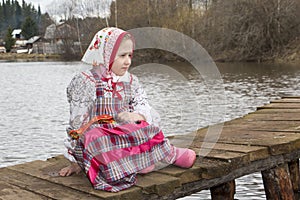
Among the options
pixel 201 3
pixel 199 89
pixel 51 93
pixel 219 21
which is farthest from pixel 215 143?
pixel 201 3

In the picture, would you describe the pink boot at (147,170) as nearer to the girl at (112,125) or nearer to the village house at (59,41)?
the girl at (112,125)

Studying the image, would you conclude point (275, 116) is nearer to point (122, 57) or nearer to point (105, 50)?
point (122, 57)

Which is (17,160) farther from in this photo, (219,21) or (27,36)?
(27,36)

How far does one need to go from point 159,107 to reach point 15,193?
36.8 feet

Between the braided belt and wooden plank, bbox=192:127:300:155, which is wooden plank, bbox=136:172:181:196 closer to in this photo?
the braided belt

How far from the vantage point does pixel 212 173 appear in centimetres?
452

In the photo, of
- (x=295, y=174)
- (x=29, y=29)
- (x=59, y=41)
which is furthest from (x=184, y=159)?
(x=29, y=29)

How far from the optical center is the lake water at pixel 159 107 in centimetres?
955

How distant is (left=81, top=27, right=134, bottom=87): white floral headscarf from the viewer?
4.22 metres

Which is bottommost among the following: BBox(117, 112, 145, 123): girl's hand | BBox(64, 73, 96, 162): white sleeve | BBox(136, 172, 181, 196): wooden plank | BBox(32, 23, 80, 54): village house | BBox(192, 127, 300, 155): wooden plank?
BBox(32, 23, 80, 54): village house

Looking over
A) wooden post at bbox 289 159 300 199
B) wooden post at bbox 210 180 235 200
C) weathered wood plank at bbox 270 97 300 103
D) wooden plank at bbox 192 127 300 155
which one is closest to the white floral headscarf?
wooden plank at bbox 192 127 300 155

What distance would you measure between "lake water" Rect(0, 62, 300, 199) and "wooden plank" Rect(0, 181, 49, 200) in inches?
40.4

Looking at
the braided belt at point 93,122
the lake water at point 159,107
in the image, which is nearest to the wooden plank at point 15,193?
the braided belt at point 93,122

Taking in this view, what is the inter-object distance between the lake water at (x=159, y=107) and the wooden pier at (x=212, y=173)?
0.84 metres
